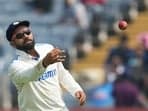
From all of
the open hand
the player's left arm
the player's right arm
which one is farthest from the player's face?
the open hand

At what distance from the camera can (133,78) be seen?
50.6ft

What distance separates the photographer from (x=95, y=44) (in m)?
19.6

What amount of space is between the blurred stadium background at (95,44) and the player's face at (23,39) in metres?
5.36

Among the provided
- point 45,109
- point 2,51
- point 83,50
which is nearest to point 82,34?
point 83,50

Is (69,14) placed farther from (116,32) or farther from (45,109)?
(45,109)

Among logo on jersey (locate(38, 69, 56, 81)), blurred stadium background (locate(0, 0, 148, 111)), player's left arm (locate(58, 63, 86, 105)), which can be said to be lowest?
blurred stadium background (locate(0, 0, 148, 111))

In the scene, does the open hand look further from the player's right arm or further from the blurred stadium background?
the blurred stadium background

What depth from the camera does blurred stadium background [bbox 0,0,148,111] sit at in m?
15.4

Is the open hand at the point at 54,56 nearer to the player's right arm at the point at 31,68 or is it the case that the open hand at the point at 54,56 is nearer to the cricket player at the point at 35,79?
the player's right arm at the point at 31,68

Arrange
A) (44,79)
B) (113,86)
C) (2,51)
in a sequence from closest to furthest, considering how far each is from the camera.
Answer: (44,79), (113,86), (2,51)

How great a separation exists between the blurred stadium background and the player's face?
5.36 m

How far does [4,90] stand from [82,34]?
12.0 feet

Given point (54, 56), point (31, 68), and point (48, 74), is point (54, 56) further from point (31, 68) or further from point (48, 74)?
point (48, 74)

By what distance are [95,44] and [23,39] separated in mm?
9778
